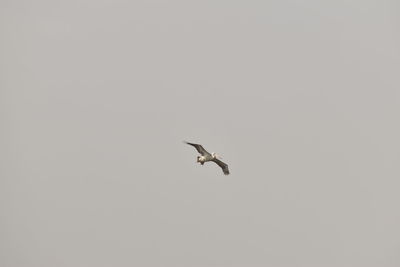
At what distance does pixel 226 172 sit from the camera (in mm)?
56906

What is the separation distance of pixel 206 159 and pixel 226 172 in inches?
107

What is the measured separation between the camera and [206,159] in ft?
183
